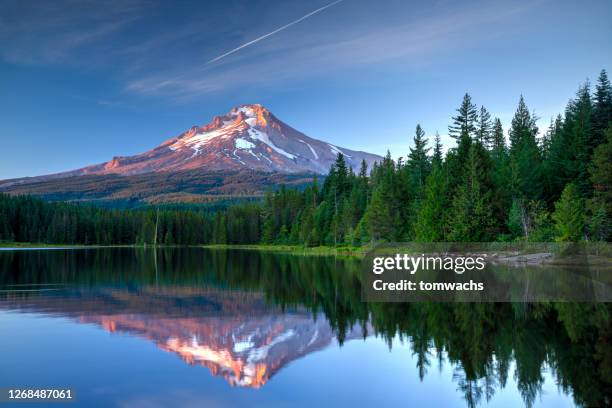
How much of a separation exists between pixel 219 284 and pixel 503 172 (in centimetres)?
4738

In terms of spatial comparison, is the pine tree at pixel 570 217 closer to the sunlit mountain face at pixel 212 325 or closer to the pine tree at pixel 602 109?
the pine tree at pixel 602 109

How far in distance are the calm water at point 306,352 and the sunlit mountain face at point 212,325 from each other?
0.28 feet

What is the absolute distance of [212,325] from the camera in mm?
23062

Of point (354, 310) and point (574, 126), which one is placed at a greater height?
point (574, 126)

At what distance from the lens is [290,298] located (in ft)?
107

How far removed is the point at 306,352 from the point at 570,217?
4570 centimetres

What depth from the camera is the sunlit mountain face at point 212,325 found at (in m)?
17.2

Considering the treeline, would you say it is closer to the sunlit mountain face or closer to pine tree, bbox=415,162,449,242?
pine tree, bbox=415,162,449,242

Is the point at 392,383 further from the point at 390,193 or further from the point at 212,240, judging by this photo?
the point at 212,240

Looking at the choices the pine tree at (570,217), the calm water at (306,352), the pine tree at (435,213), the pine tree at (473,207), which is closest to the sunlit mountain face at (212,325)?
the calm water at (306,352)

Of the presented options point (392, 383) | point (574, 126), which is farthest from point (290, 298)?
point (574, 126)

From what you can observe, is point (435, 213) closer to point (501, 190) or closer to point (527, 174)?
point (501, 190)

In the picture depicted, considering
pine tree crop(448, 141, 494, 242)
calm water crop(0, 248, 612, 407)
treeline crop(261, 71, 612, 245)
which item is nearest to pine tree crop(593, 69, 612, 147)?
treeline crop(261, 71, 612, 245)

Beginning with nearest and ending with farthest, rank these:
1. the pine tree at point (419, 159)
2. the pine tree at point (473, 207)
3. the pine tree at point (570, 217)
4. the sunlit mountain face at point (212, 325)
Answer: the sunlit mountain face at point (212, 325) < the pine tree at point (570, 217) < the pine tree at point (473, 207) < the pine tree at point (419, 159)
